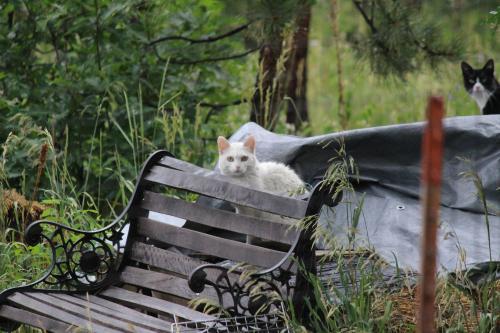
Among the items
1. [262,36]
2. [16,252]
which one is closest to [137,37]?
[262,36]

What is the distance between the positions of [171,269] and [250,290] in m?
0.59

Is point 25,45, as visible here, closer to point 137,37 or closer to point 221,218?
point 137,37

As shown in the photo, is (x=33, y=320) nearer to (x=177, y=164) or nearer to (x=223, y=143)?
(x=177, y=164)

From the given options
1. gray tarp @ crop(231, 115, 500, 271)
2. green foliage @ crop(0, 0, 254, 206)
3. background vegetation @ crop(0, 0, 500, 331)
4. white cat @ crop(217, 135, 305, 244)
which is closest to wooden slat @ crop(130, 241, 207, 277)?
white cat @ crop(217, 135, 305, 244)

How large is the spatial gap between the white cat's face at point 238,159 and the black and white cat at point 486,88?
11.5 ft

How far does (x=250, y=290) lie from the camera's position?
127 inches

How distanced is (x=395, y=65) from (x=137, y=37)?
1.85m

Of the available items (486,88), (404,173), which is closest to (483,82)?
(486,88)

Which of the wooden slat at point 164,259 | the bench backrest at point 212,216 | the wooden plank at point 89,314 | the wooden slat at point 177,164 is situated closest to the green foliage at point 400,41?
the bench backrest at point 212,216

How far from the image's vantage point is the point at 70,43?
5664mm

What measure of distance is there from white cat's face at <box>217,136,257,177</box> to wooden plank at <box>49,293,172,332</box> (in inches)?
35.4

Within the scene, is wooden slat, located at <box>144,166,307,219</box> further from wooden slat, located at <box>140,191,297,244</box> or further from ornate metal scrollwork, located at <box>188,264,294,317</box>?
ornate metal scrollwork, located at <box>188,264,294,317</box>

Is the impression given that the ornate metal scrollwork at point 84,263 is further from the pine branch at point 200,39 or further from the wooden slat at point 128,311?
the pine branch at point 200,39

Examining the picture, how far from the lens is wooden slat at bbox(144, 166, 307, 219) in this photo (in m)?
3.24
